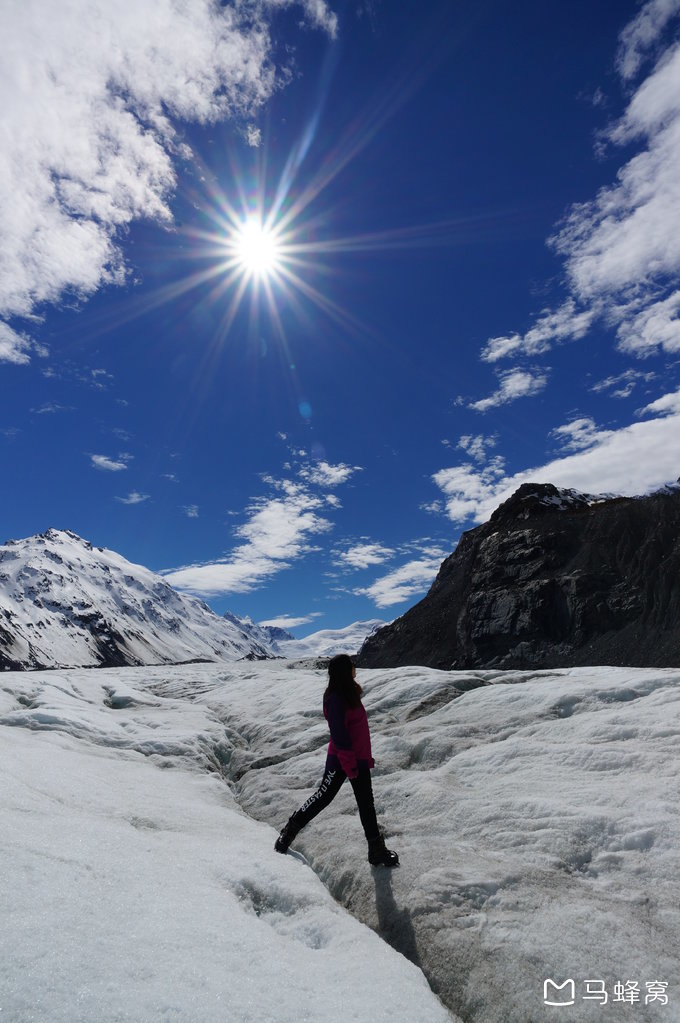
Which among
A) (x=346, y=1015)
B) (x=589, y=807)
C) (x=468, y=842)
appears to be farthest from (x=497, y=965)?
(x=589, y=807)

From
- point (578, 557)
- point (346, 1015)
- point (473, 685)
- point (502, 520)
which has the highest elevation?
point (502, 520)

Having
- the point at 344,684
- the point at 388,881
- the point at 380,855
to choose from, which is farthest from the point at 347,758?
the point at 388,881

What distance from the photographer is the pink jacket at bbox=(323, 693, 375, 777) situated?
297 inches

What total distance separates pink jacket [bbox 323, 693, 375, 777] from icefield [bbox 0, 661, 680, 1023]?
1.30 m

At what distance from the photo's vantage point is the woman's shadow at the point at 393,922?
5605 mm

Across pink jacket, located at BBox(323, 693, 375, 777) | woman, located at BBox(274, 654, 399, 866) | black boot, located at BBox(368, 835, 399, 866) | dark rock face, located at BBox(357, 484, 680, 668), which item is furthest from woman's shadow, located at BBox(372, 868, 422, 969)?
dark rock face, located at BBox(357, 484, 680, 668)

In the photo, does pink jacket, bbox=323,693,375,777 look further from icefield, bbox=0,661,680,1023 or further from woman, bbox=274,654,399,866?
icefield, bbox=0,661,680,1023

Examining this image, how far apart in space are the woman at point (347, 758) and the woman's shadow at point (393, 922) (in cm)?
47

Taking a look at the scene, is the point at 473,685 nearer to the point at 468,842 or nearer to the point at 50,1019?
the point at 468,842

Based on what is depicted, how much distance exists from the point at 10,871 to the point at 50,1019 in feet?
6.02

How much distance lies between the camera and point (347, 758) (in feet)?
24.9

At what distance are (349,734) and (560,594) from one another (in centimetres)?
7980

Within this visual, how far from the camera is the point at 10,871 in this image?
4.41 m

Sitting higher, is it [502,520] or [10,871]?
[502,520]
